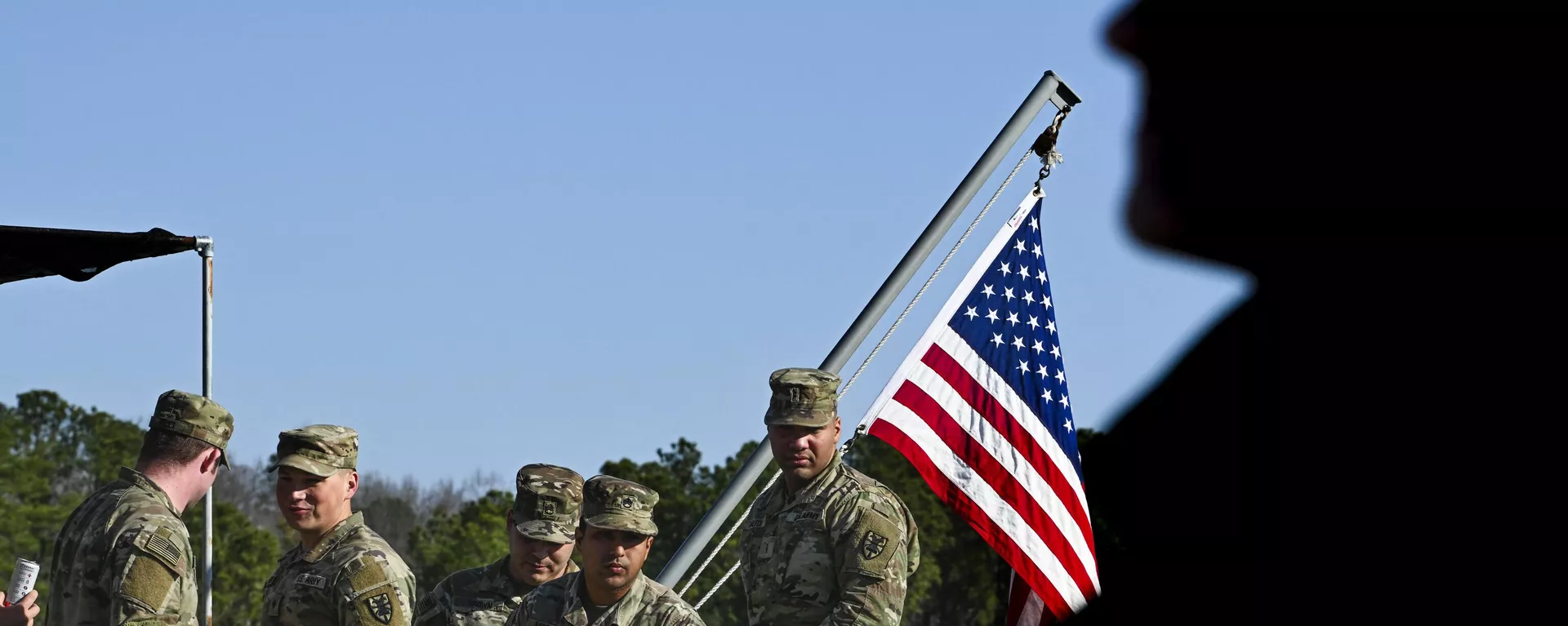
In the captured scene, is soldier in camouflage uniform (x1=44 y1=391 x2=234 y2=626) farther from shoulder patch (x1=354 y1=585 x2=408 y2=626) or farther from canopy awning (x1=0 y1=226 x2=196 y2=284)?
canopy awning (x1=0 y1=226 x2=196 y2=284)

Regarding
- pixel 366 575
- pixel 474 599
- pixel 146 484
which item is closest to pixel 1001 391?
pixel 474 599

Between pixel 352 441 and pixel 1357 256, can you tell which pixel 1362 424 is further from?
pixel 352 441

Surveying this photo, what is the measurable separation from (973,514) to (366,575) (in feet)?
14.2

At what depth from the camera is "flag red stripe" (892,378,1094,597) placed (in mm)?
9547

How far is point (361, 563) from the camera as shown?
19.5 ft

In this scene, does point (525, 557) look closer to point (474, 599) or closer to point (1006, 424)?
point (474, 599)

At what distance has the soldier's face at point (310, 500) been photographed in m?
6.21

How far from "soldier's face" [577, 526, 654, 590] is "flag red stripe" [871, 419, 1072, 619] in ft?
11.1

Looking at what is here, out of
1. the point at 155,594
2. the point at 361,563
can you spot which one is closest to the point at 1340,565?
the point at 361,563

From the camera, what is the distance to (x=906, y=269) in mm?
10352

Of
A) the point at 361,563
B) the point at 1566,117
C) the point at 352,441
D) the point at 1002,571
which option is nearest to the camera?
the point at 1566,117

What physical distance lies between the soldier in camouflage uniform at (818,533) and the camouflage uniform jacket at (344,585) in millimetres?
1481

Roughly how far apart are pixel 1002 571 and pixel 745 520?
323 cm

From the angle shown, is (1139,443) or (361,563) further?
(361,563)
